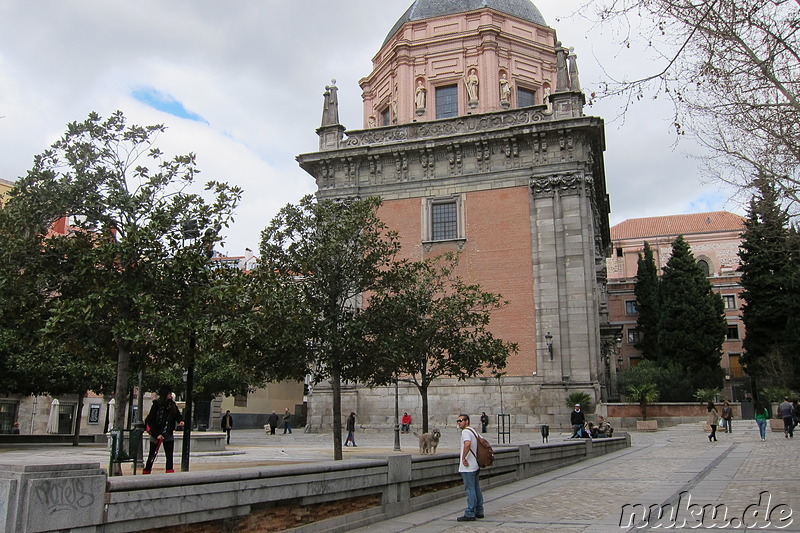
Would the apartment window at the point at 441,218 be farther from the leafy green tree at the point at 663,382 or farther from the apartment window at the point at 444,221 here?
the leafy green tree at the point at 663,382

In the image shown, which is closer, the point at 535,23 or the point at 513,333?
the point at 513,333

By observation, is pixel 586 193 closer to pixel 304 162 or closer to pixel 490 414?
pixel 490 414

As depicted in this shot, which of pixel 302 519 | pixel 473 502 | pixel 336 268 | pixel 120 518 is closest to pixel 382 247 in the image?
pixel 336 268

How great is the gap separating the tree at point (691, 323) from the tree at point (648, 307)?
2589 millimetres

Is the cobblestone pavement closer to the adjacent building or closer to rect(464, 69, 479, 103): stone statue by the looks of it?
rect(464, 69, 479, 103): stone statue

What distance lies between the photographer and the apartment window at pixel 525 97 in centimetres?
3598

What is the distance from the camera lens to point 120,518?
223 inches

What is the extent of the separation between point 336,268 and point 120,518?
35.8 feet

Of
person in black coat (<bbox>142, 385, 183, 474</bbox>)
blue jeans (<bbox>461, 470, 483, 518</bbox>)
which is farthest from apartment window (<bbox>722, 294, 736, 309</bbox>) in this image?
person in black coat (<bbox>142, 385, 183, 474</bbox>)

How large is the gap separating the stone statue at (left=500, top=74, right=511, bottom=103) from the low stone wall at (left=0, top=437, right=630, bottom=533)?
86.1ft

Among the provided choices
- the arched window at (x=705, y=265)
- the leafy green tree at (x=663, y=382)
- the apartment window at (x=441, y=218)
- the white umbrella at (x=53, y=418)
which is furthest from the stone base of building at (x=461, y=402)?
the arched window at (x=705, y=265)

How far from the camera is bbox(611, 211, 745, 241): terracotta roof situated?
7274 cm

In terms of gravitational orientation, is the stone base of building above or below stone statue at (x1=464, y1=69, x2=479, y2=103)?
below

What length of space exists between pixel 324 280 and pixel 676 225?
6735 centimetres
